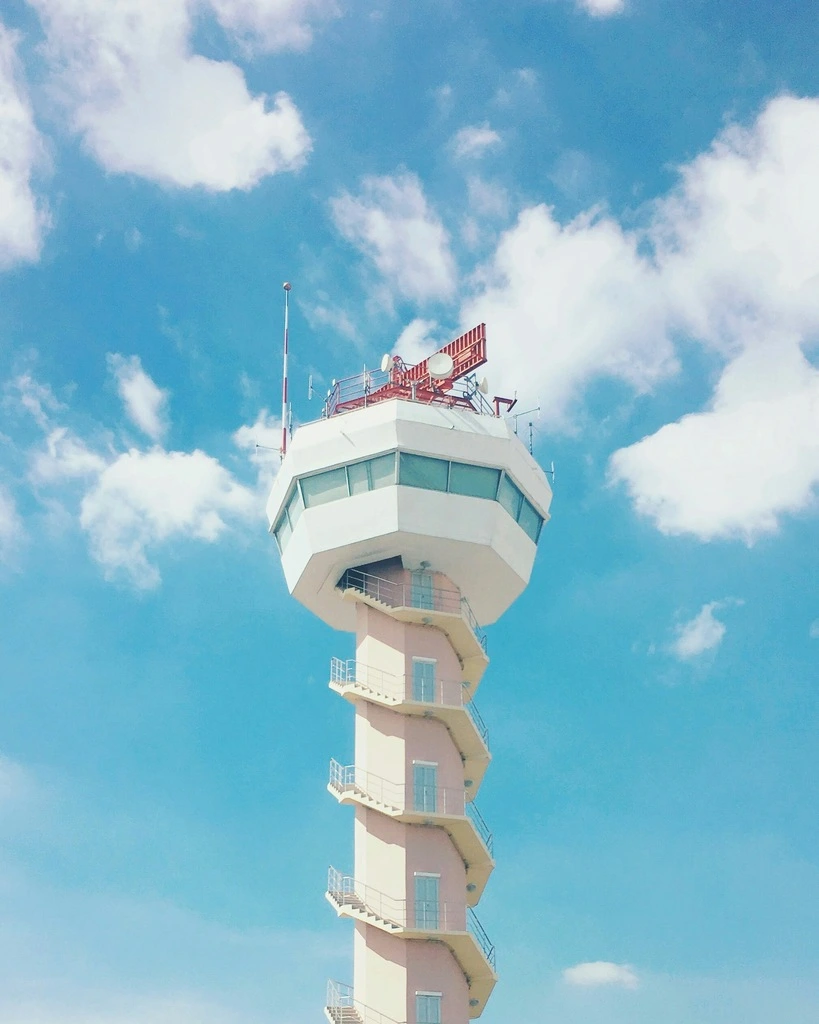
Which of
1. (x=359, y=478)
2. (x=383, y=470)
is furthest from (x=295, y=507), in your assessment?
(x=383, y=470)

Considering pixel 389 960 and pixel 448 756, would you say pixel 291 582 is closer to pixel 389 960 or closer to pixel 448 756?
pixel 448 756

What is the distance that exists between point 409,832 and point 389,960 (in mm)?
4489

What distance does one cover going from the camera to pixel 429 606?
52.8m

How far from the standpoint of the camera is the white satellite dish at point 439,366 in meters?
55.8

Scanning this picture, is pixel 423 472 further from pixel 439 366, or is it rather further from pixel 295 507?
pixel 439 366

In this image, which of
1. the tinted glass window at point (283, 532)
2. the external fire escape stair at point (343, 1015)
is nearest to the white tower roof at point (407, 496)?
the tinted glass window at point (283, 532)

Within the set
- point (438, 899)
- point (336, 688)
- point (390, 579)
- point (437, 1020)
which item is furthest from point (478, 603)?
point (437, 1020)

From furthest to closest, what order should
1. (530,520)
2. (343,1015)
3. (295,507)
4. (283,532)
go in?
(283,532) < (530,520) < (295,507) < (343,1015)

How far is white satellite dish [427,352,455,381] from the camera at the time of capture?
183 feet

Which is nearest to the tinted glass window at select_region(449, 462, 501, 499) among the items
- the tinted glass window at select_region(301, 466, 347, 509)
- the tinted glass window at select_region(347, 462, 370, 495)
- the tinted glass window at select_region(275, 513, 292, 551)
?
the tinted glass window at select_region(347, 462, 370, 495)

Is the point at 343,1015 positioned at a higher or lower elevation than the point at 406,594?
lower

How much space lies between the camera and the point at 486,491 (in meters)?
52.9

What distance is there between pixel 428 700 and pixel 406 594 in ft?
14.0

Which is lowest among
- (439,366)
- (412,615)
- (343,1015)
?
(343,1015)
